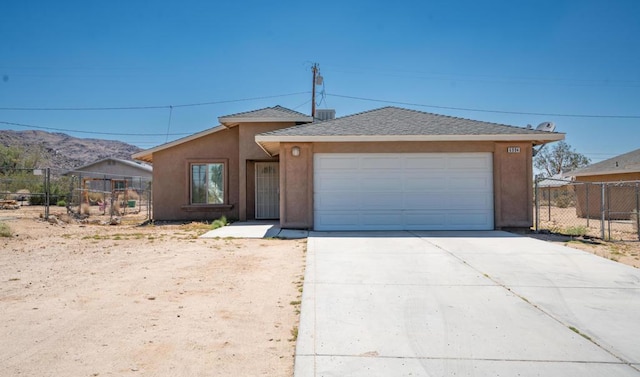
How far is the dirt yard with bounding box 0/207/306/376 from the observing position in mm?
3596

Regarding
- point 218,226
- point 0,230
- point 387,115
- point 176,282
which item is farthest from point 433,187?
point 0,230

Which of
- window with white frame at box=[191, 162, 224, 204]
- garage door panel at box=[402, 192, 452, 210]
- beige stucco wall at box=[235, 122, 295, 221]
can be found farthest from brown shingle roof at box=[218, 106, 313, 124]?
garage door panel at box=[402, 192, 452, 210]

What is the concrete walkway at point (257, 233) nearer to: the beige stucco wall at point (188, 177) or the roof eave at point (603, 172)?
the beige stucco wall at point (188, 177)

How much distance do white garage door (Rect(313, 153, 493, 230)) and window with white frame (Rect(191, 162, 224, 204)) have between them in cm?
612

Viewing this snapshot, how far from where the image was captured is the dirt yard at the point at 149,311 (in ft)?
11.8

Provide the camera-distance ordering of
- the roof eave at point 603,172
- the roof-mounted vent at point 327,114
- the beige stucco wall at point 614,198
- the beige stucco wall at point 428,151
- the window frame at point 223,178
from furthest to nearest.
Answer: the beige stucco wall at point 614,198 < the roof eave at point 603,172 < the roof-mounted vent at point 327,114 < the window frame at point 223,178 < the beige stucco wall at point 428,151

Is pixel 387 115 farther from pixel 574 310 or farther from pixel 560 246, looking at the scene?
pixel 574 310

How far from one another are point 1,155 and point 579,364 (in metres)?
52.8

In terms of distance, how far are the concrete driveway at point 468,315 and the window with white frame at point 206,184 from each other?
936 centimetres

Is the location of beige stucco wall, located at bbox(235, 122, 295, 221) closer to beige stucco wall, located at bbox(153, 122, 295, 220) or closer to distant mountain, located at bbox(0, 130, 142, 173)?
beige stucco wall, located at bbox(153, 122, 295, 220)

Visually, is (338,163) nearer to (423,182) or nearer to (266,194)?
(423,182)

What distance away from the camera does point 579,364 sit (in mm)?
3590

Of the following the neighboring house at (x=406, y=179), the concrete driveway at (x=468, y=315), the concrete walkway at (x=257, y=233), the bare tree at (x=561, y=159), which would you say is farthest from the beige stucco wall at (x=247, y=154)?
the bare tree at (x=561, y=159)

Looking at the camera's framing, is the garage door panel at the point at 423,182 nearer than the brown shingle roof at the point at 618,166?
Yes
